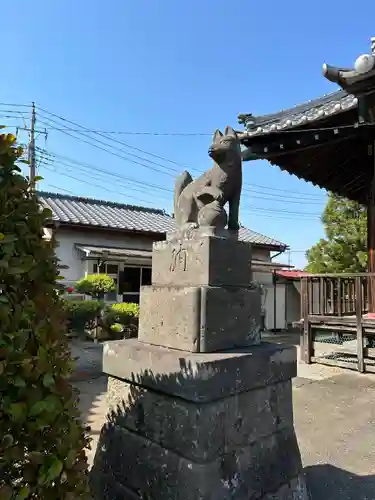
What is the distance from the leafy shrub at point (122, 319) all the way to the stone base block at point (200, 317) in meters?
8.63

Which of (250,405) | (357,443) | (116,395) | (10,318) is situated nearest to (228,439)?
(250,405)

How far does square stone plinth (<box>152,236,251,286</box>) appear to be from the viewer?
235cm

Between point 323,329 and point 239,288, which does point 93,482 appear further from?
point 323,329

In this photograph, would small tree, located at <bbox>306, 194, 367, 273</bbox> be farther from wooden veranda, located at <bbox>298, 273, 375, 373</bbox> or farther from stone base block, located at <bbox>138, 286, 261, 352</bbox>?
stone base block, located at <bbox>138, 286, 261, 352</bbox>

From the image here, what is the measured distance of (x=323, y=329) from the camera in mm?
7613

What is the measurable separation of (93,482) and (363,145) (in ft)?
23.1

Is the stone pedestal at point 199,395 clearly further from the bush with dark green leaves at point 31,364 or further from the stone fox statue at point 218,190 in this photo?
the bush with dark green leaves at point 31,364

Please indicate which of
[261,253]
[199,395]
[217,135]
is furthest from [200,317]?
[261,253]

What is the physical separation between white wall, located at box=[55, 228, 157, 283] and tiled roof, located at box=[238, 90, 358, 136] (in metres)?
7.18

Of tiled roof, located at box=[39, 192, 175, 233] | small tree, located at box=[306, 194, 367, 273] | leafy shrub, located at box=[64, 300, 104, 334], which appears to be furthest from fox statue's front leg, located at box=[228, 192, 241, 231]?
tiled roof, located at box=[39, 192, 175, 233]

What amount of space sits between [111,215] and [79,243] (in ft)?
11.8

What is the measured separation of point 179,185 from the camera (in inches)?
114

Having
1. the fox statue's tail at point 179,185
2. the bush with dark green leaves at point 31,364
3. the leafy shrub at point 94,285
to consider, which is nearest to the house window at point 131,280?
the leafy shrub at point 94,285

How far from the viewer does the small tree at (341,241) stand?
1105 cm
